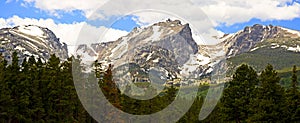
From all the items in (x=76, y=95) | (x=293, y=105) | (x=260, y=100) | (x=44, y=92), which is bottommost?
(x=293, y=105)

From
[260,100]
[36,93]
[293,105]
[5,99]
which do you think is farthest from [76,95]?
[293,105]

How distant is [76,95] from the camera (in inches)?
2264

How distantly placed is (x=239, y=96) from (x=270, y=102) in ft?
20.7

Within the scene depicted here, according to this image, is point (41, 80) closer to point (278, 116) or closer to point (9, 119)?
point (9, 119)

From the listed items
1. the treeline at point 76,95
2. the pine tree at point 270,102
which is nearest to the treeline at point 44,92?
the treeline at point 76,95

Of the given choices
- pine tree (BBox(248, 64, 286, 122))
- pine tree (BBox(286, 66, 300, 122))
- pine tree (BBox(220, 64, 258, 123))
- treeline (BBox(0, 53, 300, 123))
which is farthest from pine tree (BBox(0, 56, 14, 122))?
pine tree (BBox(286, 66, 300, 122))

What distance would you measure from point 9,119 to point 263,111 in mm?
28703

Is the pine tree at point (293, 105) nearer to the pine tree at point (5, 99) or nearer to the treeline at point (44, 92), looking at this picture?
the treeline at point (44, 92)

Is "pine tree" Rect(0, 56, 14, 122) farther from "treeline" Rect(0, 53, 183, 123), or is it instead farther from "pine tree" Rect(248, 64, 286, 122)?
"pine tree" Rect(248, 64, 286, 122)

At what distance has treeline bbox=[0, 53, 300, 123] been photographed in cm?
4397

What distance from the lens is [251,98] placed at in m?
47.0

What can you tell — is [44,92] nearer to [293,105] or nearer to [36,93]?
[36,93]

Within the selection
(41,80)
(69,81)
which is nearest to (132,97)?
(69,81)

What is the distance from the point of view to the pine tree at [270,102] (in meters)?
43.4
